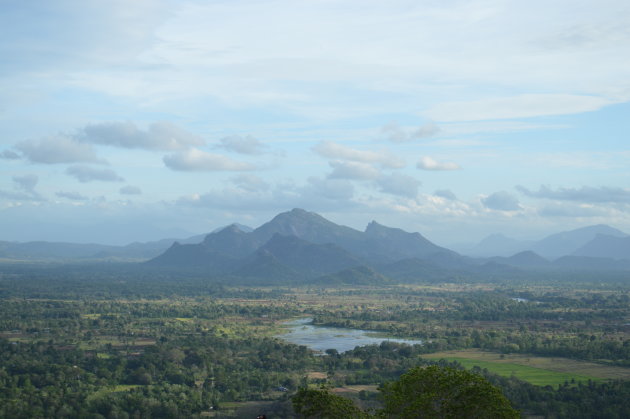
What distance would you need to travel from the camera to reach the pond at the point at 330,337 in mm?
124688

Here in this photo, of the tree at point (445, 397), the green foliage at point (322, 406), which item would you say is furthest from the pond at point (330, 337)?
the tree at point (445, 397)

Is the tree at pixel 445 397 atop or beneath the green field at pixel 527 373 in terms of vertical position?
atop

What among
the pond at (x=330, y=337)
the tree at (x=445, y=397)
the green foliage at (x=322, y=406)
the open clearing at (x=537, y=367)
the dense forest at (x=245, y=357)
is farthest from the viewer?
the pond at (x=330, y=337)

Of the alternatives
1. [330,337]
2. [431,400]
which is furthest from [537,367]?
[431,400]

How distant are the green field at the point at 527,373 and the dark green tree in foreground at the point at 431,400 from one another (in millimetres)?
52919

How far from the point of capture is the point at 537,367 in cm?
10169

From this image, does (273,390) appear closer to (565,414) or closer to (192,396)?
(192,396)

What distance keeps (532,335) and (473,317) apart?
37.6m

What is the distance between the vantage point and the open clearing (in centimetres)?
9206

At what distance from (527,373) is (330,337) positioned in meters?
49.5

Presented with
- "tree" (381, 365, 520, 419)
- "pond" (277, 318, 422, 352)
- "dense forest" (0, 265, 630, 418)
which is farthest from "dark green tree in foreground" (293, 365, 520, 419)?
"pond" (277, 318, 422, 352)

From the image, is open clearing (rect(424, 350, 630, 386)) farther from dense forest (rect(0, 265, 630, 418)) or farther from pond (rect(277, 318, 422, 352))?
pond (rect(277, 318, 422, 352))

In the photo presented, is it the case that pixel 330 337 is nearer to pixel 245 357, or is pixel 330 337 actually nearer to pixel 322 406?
pixel 245 357

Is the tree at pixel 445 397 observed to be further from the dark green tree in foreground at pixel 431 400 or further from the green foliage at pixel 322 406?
the green foliage at pixel 322 406
